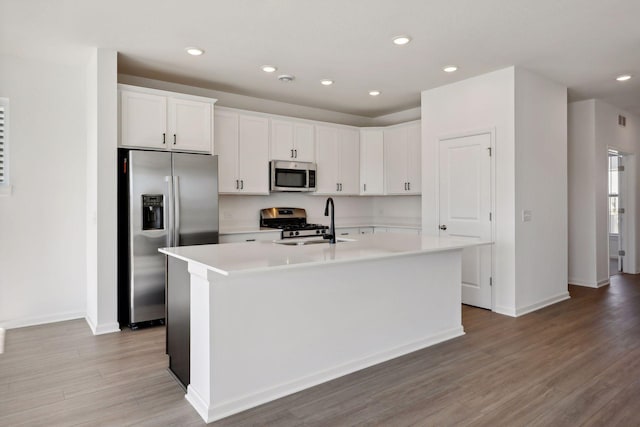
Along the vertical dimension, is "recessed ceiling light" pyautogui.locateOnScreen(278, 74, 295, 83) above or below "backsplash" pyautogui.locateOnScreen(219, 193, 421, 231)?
above

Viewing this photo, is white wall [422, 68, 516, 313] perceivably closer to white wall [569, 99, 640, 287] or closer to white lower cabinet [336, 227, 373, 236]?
white lower cabinet [336, 227, 373, 236]

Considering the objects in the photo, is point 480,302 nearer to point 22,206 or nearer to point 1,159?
point 22,206

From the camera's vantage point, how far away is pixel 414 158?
569 centimetres

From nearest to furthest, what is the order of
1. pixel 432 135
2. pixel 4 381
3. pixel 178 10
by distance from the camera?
1. pixel 4 381
2. pixel 178 10
3. pixel 432 135

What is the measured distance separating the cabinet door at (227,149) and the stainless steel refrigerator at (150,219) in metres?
0.59

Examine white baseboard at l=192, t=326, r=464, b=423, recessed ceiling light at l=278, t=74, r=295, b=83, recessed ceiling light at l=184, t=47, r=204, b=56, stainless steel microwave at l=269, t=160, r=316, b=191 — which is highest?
recessed ceiling light at l=278, t=74, r=295, b=83

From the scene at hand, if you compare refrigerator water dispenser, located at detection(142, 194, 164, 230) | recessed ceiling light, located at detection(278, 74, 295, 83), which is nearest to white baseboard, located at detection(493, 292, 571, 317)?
recessed ceiling light, located at detection(278, 74, 295, 83)

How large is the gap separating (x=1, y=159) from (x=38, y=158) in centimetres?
30

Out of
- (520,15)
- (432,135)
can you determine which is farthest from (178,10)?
(432,135)

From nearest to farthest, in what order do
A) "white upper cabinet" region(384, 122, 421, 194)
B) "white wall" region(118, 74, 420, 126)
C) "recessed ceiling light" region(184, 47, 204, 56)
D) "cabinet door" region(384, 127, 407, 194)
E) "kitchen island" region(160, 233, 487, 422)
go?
"kitchen island" region(160, 233, 487, 422), "recessed ceiling light" region(184, 47, 204, 56), "white wall" region(118, 74, 420, 126), "white upper cabinet" region(384, 122, 421, 194), "cabinet door" region(384, 127, 407, 194)

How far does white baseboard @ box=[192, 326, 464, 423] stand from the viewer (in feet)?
7.39

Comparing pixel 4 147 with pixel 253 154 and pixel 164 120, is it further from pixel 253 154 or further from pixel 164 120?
pixel 253 154

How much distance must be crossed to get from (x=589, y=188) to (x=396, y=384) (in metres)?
4.61

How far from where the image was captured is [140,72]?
172 inches
